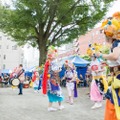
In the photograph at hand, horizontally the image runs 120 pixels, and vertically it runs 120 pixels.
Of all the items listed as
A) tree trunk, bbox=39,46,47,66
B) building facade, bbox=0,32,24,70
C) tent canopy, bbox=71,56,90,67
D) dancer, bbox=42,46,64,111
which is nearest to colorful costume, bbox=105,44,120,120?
dancer, bbox=42,46,64,111

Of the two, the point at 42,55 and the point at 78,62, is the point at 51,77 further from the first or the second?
the point at 42,55

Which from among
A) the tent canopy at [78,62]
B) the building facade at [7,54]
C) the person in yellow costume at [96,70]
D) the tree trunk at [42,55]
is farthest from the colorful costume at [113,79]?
the building facade at [7,54]

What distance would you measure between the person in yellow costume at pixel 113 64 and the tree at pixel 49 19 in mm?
20578

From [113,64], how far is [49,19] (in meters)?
22.8

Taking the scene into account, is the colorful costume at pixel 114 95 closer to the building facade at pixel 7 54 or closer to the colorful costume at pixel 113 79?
the colorful costume at pixel 113 79

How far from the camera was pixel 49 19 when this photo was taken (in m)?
27.0

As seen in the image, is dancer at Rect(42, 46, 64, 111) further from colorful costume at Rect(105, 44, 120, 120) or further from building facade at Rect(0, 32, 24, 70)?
building facade at Rect(0, 32, 24, 70)

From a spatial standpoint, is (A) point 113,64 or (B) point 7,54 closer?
(A) point 113,64

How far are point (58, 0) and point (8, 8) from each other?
5.08 meters

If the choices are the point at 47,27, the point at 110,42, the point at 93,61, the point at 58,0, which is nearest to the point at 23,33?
the point at 47,27

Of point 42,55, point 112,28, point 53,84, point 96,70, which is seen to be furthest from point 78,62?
point 112,28

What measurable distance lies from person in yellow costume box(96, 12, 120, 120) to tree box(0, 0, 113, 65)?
20.6 metres

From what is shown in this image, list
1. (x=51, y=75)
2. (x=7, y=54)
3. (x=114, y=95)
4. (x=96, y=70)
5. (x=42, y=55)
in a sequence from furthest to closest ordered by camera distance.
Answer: (x=7, y=54)
(x=42, y=55)
(x=96, y=70)
(x=51, y=75)
(x=114, y=95)

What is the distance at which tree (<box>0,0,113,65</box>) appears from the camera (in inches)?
1020
